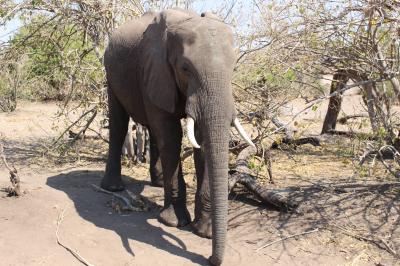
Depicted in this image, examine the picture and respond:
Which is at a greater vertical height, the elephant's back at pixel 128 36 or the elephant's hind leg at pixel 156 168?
the elephant's back at pixel 128 36

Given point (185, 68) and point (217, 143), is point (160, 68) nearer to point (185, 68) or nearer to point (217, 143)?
point (185, 68)

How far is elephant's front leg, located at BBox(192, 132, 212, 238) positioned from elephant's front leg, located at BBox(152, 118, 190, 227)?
279 mm

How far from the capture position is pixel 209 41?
179 inches

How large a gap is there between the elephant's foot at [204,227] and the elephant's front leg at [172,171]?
30 centimetres

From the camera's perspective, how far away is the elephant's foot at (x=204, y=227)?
5.16 meters

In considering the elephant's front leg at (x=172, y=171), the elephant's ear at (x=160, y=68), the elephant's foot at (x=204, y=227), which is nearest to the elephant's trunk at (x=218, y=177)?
the elephant's foot at (x=204, y=227)

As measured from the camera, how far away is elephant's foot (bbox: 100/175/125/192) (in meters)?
6.76

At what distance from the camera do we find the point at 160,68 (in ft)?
16.8

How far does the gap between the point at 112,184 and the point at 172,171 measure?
1.63 meters

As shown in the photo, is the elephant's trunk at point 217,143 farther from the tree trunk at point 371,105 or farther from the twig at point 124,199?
the tree trunk at point 371,105

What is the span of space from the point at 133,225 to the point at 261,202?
4.91ft

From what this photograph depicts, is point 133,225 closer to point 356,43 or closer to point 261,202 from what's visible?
point 261,202

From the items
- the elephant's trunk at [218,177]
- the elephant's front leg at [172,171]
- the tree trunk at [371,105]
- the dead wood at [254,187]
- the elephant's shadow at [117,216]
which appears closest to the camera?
the elephant's trunk at [218,177]

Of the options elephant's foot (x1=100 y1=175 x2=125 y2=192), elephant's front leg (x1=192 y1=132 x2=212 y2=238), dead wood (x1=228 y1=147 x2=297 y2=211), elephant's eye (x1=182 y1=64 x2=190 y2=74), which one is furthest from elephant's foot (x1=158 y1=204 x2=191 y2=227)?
elephant's eye (x1=182 y1=64 x2=190 y2=74)
